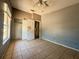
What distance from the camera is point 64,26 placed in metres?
4.80

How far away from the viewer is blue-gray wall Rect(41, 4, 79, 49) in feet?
13.3

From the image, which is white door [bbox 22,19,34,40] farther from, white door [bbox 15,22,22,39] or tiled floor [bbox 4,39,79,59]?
tiled floor [bbox 4,39,79,59]

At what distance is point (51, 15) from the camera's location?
6.25 meters

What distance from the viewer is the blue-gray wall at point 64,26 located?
13.3 feet

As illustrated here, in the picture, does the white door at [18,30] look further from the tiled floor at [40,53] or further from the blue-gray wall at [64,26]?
the tiled floor at [40,53]

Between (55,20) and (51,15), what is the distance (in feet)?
2.43

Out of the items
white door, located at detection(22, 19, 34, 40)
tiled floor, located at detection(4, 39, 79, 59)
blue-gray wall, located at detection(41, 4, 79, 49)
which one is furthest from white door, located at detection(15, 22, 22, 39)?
tiled floor, located at detection(4, 39, 79, 59)

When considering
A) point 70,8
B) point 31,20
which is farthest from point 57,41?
point 31,20

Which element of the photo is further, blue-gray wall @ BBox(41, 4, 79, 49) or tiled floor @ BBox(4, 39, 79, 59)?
blue-gray wall @ BBox(41, 4, 79, 49)

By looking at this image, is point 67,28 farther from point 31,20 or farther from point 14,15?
point 14,15

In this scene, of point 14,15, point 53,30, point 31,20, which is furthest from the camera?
point 31,20

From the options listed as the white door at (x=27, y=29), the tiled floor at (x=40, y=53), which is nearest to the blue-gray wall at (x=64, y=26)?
the tiled floor at (x=40, y=53)

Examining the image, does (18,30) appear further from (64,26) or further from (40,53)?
(40,53)

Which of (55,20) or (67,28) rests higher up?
(55,20)
